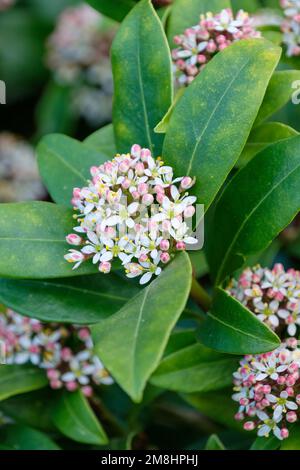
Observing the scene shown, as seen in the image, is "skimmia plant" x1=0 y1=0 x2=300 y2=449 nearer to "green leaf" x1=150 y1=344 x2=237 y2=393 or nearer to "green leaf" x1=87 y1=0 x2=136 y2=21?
"green leaf" x1=150 y1=344 x2=237 y2=393

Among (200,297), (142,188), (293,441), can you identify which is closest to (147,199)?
(142,188)

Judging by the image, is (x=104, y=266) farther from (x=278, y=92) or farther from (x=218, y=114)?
(x=278, y=92)

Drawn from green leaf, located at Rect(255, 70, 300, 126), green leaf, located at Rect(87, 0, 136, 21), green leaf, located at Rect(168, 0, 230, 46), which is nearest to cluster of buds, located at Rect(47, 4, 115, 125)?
green leaf, located at Rect(87, 0, 136, 21)

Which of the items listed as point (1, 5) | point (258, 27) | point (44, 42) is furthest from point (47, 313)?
point (44, 42)

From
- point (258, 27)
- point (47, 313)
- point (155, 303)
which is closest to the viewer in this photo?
point (155, 303)

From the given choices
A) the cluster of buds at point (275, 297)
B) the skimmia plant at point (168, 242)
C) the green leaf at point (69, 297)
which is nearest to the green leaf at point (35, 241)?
the skimmia plant at point (168, 242)

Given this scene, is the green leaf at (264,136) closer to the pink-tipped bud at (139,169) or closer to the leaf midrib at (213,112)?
the leaf midrib at (213,112)
